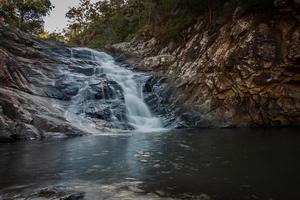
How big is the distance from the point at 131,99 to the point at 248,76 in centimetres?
827

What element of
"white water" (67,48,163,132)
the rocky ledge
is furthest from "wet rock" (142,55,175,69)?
the rocky ledge

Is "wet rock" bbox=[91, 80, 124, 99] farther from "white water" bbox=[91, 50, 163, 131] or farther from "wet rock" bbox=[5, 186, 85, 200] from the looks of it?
"wet rock" bbox=[5, 186, 85, 200]

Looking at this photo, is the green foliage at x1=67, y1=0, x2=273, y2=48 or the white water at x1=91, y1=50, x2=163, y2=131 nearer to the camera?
the white water at x1=91, y1=50, x2=163, y2=131

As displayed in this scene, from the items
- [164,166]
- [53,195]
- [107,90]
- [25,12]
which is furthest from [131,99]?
[25,12]

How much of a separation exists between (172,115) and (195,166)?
14.7 m

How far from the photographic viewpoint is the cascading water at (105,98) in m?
24.0

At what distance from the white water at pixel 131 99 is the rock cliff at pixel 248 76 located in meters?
2.15

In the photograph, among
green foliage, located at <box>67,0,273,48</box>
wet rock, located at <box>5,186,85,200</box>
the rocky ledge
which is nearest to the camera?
wet rock, located at <box>5,186,85,200</box>

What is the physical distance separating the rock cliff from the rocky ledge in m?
8.89

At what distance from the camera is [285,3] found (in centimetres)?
2445

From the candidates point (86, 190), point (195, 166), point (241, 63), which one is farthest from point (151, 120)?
point (86, 190)

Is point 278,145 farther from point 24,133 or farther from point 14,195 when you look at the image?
point 24,133

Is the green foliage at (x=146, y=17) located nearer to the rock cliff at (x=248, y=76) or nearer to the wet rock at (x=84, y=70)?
the rock cliff at (x=248, y=76)

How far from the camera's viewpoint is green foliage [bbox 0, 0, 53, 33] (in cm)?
4338
